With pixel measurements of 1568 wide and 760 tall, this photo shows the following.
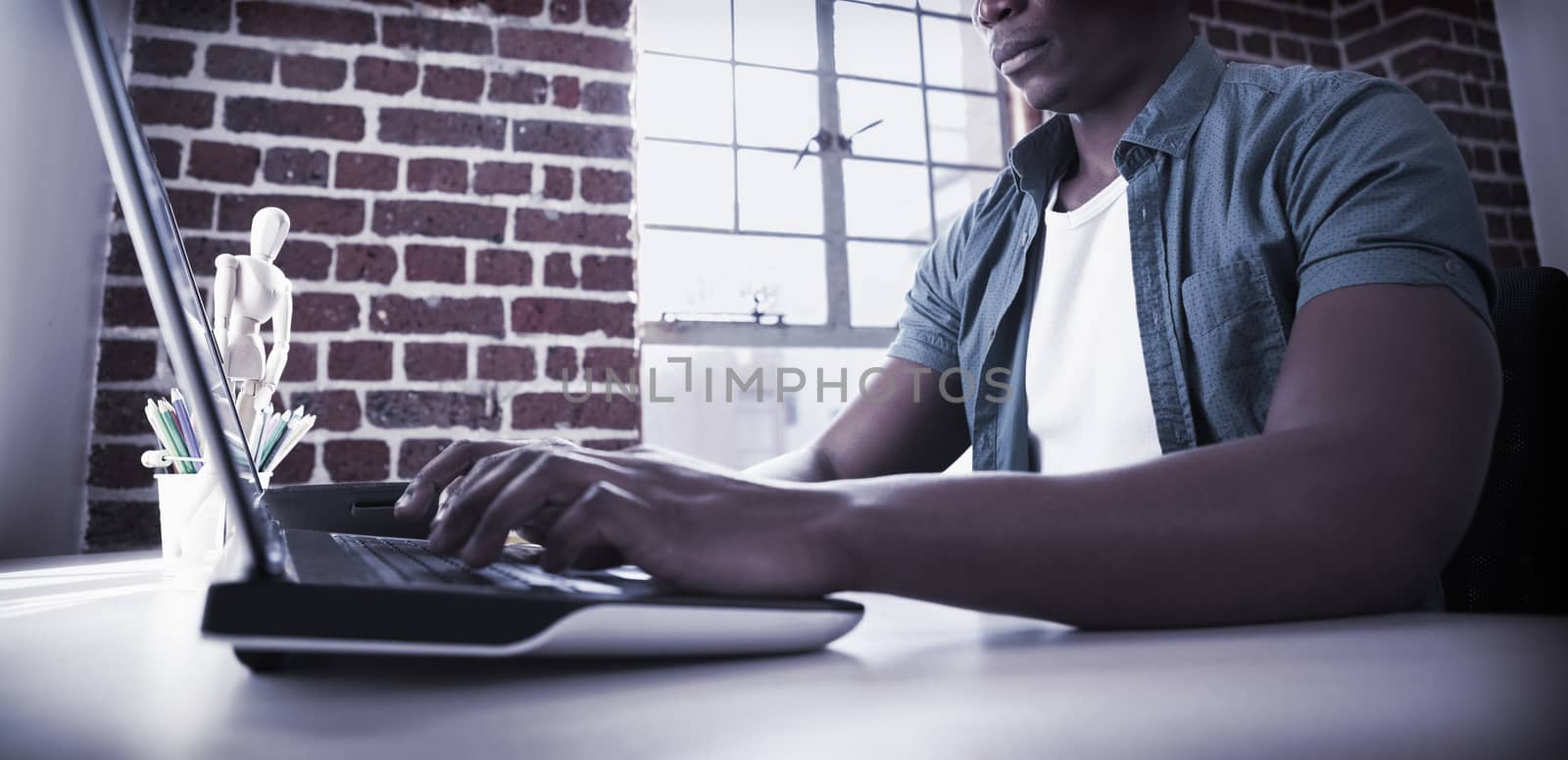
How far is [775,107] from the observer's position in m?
2.23

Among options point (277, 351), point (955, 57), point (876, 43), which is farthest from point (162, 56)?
point (955, 57)

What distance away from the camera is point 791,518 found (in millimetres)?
399

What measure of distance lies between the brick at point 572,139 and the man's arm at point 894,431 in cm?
91

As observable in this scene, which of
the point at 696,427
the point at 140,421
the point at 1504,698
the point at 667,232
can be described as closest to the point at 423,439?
the point at 140,421

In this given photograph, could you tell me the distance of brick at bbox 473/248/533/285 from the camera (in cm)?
166

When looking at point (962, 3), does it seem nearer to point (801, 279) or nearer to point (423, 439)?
point (801, 279)

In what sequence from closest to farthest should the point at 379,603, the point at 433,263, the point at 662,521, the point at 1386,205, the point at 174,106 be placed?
the point at 379,603
the point at 662,521
the point at 1386,205
the point at 174,106
the point at 433,263

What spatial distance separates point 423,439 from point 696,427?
1209 mm

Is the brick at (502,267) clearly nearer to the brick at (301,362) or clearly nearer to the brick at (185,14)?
the brick at (301,362)

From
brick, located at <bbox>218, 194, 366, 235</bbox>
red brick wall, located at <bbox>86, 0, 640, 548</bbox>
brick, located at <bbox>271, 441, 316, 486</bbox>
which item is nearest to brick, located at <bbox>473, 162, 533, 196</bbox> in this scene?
red brick wall, located at <bbox>86, 0, 640, 548</bbox>

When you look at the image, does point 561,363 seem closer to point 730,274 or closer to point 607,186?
point 607,186

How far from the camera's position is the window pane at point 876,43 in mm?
2338

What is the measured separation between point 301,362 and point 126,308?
0.27m

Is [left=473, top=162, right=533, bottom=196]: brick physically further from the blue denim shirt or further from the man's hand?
the man's hand
